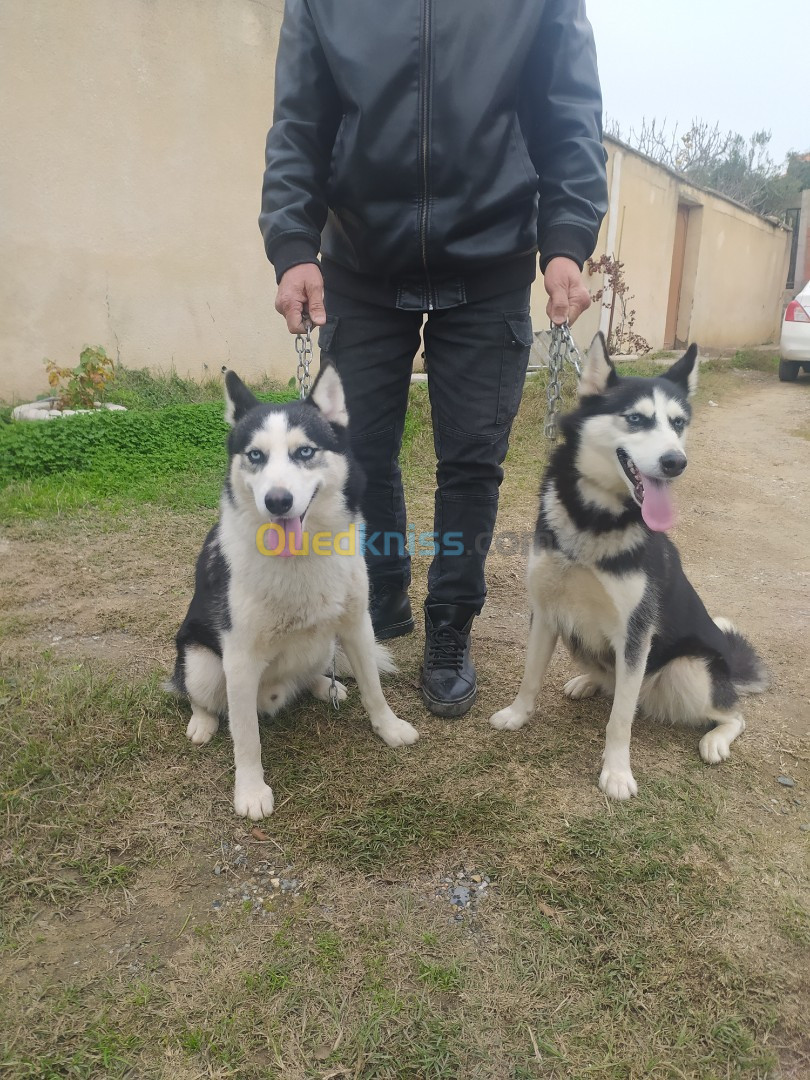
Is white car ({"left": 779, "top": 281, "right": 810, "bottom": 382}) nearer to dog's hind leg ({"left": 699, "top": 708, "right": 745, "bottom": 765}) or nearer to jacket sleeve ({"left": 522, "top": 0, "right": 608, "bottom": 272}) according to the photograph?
jacket sleeve ({"left": 522, "top": 0, "right": 608, "bottom": 272})

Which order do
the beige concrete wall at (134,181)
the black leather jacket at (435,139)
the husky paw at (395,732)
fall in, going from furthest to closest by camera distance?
the beige concrete wall at (134,181), the husky paw at (395,732), the black leather jacket at (435,139)

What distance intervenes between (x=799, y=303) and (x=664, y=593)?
353 inches

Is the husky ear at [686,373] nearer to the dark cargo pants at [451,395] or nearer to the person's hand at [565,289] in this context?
the person's hand at [565,289]

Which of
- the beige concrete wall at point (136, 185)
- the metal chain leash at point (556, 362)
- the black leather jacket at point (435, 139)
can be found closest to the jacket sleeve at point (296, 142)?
the black leather jacket at point (435, 139)

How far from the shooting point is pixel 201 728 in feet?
7.34

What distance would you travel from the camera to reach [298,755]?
222cm

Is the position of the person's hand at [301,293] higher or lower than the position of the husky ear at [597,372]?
higher

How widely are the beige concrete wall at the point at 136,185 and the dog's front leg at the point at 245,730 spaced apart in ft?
16.3

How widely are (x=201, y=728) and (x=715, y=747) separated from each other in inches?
66.6

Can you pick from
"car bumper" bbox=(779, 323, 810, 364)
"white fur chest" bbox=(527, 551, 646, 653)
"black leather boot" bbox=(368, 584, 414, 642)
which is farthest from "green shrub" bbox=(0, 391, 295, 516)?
"car bumper" bbox=(779, 323, 810, 364)

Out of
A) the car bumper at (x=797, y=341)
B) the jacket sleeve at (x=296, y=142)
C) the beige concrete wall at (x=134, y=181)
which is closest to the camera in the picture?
the jacket sleeve at (x=296, y=142)

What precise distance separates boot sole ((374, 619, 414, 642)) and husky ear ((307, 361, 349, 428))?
1.23m

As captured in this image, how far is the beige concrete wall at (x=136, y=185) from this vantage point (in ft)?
17.8

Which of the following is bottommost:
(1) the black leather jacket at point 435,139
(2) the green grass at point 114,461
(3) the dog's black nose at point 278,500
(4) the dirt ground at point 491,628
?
(4) the dirt ground at point 491,628
